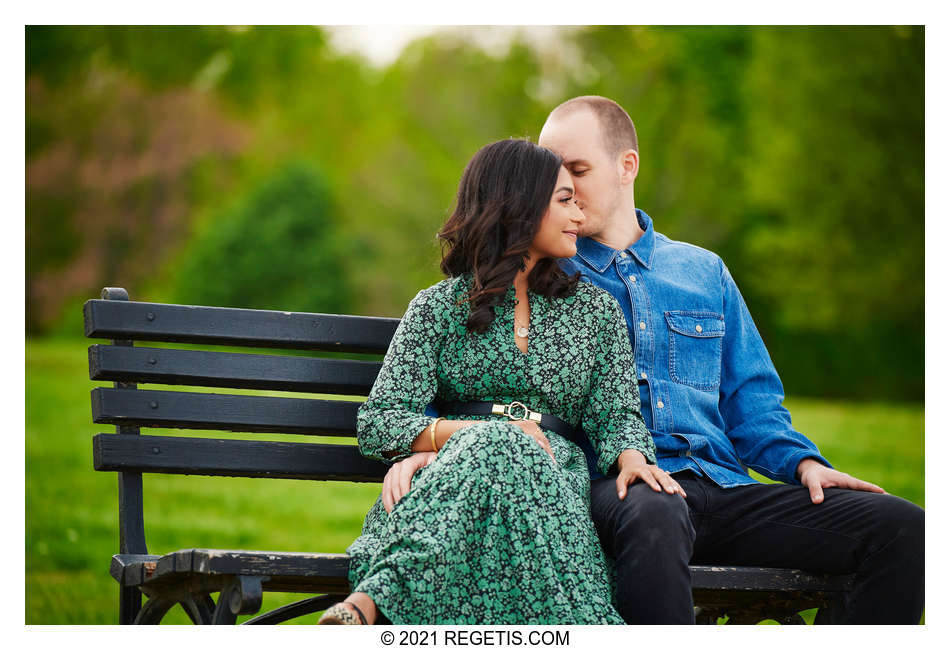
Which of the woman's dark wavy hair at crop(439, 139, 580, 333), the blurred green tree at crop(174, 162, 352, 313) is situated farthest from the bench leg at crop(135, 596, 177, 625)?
the blurred green tree at crop(174, 162, 352, 313)

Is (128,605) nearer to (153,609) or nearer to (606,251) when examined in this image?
(153,609)

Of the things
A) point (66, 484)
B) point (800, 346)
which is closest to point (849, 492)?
point (66, 484)

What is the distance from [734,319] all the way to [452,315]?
3.21 ft

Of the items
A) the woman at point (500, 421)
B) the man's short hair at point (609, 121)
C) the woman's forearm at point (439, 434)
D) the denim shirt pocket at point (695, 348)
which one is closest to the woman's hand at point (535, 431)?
the woman at point (500, 421)

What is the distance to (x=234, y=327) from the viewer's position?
11.3 feet

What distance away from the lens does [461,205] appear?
10.9ft

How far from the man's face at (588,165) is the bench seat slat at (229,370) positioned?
2.80 ft

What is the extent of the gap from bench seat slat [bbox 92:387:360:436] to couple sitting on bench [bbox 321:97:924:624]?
17.1 inches

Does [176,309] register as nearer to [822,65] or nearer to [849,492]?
[849,492]

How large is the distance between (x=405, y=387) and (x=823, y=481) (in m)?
1.20

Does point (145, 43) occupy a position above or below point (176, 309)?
above

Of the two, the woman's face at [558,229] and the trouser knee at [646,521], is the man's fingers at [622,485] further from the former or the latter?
the woman's face at [558,229]

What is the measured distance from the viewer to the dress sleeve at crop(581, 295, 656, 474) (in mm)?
3072

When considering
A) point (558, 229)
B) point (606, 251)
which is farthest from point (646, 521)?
point (606, 251)
